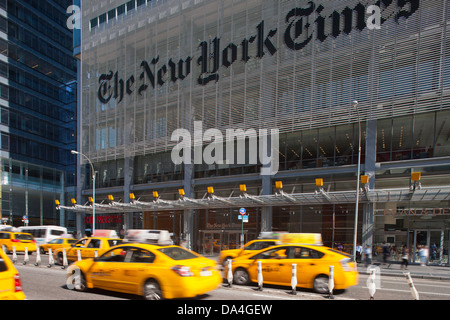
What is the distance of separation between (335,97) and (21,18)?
51178 mm

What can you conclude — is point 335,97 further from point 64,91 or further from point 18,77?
point 64,91

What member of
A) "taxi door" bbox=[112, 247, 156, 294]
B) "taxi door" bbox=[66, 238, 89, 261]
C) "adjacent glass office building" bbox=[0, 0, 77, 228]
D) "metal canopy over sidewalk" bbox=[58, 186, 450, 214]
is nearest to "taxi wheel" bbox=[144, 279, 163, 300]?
"taxi door" bbox=[112, 247, 156, 294]

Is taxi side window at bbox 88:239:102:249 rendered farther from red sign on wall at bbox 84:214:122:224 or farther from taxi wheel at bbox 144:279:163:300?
red sign on wall at bbox 84:214:122:224

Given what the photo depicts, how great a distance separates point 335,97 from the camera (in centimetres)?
2178

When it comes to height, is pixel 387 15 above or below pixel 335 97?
above

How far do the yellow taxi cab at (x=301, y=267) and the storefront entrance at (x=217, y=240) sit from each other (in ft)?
51.1

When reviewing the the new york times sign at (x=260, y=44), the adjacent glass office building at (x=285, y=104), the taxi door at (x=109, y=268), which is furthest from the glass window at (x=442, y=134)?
the taxi door at (x=109, y=268)

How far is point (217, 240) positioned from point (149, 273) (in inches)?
789

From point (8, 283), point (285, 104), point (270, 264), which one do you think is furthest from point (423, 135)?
point (8, 283)

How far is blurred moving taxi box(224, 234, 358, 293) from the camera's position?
8.93m

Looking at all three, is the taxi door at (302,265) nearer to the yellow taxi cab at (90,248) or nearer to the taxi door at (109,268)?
the taxi door at (109,268)

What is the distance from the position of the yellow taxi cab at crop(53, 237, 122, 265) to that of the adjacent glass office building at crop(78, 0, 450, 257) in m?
12.6

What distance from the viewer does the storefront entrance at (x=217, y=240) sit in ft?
84.9

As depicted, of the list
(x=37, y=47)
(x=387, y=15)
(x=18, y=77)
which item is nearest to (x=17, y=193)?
(x=18, y=77)
